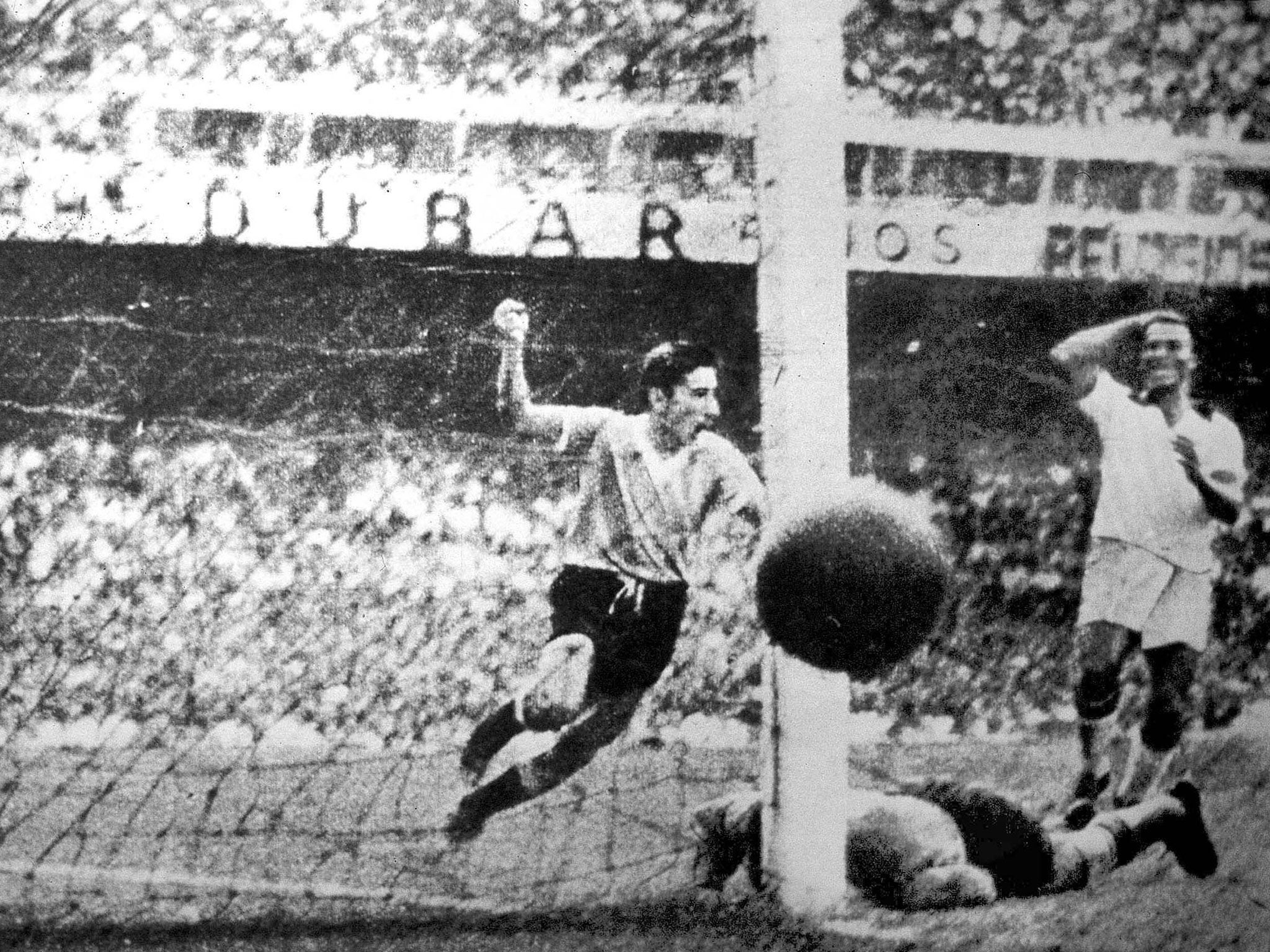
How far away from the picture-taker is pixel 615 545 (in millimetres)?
1831

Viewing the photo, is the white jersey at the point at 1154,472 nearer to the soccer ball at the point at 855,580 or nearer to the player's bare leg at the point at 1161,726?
the player's bare leg at the point at 1161,726

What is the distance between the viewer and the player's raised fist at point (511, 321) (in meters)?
1.81

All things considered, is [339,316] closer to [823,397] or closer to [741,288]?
[741,288]

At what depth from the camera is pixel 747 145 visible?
1850 mm

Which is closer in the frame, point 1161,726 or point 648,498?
point 648,498

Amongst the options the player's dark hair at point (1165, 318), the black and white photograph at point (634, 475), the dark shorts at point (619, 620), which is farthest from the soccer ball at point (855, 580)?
the player's dark hair at point (1165, 318)

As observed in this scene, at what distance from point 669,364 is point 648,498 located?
26cm

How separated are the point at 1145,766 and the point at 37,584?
2.18m

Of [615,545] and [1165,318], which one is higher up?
[1165,318]

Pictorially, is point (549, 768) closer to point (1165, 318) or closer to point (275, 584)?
point (275, 584)

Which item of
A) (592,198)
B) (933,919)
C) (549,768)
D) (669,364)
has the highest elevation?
(592,198)

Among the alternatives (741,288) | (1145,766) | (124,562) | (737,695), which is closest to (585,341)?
(741,288)

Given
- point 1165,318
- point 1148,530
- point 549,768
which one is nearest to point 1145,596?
point 1148,530

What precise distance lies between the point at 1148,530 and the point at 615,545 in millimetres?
1101
